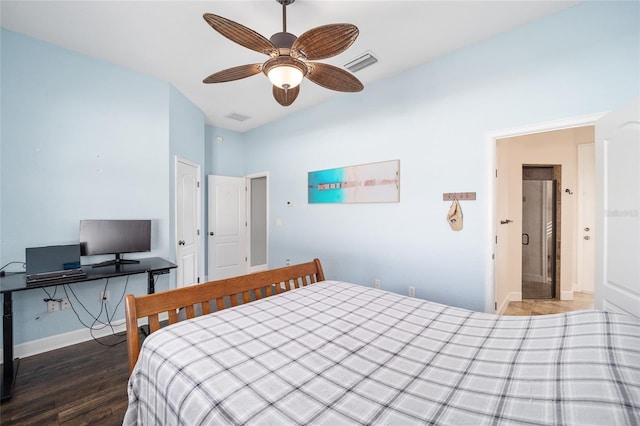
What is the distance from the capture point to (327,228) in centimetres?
396

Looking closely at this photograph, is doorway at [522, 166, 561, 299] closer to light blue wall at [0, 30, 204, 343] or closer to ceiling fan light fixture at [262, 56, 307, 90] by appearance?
ceiling fan light fixture at [262, 56, 307, 90]

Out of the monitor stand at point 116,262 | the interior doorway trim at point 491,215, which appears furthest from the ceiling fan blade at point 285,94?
the monitor stand at point 116,262

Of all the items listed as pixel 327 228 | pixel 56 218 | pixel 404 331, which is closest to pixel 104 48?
pixel 56 218

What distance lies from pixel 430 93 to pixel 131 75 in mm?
3314

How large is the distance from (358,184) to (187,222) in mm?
2492

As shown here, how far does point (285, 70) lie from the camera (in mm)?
1763

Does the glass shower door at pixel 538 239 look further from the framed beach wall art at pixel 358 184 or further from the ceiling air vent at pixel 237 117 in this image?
the ceiling air vent at pixel 237 117

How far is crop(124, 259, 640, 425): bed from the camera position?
2.65 feet

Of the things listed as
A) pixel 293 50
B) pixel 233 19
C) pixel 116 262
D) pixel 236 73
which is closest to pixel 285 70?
pixel 293 50

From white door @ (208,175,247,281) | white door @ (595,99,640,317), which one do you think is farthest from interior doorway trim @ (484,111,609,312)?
white door @ (208,175,247,281)

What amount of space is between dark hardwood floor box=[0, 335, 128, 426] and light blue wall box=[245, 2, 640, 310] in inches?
100

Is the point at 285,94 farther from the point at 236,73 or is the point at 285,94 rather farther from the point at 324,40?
the point at 324,40

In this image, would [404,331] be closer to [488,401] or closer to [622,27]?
[488,401]

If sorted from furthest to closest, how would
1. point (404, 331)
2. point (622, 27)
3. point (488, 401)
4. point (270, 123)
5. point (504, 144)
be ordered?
point (270, 123) < point (504, 144) < point (622, 27) < point (404, 331) < point (488, 401)
